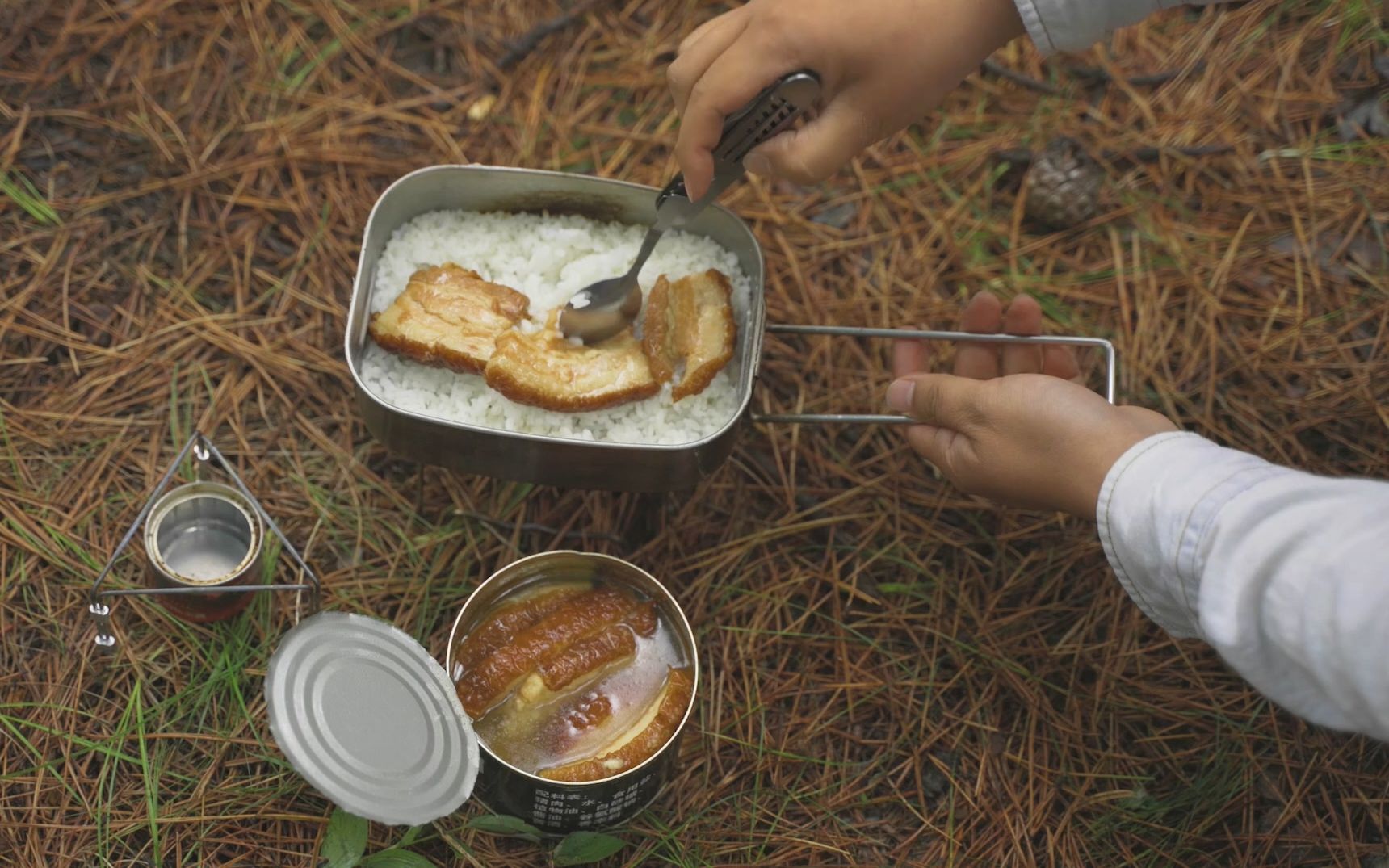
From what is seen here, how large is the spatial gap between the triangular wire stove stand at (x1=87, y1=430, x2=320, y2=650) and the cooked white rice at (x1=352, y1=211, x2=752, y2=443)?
12.7 inches

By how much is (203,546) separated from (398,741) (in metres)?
0.73

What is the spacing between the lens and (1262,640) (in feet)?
4.73

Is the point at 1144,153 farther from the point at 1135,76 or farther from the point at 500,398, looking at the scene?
the point at 500,398

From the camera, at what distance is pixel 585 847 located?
1927mm

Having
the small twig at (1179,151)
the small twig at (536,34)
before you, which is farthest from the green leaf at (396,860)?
the small twig at (1179,151)

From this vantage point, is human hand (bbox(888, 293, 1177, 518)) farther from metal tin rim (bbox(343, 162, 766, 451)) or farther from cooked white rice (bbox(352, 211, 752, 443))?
cooked white rice (bbox(352, 211, 752, 443))

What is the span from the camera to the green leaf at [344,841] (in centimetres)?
192

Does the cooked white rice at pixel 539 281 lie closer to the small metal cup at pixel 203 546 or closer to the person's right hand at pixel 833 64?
the small metal cup at pixel 203 546

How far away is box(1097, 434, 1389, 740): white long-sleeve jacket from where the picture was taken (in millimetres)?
1349

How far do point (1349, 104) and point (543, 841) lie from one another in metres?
2.70

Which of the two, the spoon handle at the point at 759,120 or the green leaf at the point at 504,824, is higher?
the spoon handle at the point at 759,120

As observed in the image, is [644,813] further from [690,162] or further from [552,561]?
[690,162]

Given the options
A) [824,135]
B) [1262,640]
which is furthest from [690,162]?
[1262,640]

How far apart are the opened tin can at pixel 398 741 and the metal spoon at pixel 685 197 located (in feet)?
2.21
